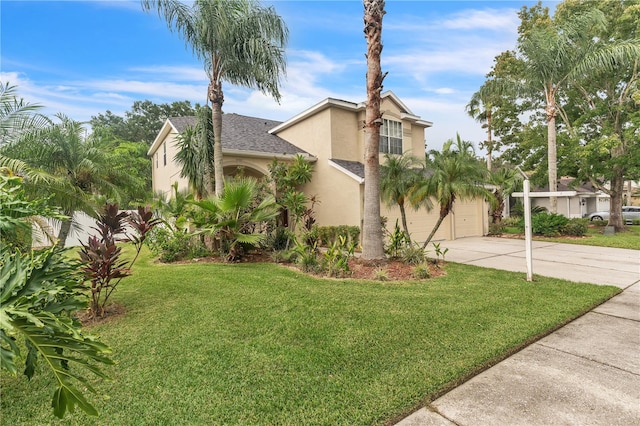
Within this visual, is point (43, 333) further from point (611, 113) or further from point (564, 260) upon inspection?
point (611, 113)

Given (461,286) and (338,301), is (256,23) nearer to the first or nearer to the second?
(338,301)

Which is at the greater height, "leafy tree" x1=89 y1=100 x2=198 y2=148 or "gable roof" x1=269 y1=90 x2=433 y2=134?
Result: "leafy tree" x1=89 y1=100 x2=198 y2=148

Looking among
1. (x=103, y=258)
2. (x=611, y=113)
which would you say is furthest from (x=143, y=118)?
(x=611, y=113)

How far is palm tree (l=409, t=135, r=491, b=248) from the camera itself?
307 inches

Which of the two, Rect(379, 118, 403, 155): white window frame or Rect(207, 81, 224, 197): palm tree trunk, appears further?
Rect(379, 118, 403, 155): white window frame

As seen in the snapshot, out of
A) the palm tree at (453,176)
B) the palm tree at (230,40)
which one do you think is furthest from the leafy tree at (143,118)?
the palm tree at (453,176)

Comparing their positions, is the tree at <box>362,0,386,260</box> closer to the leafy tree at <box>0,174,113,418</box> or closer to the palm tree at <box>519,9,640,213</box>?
the leafy tree at <box>0,174,113,418</box>

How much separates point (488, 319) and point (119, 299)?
6.57 m

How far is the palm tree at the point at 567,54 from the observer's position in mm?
14250

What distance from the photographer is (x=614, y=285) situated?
6.71 meters

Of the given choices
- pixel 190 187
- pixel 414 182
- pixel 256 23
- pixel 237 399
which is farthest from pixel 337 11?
pixel 237 399

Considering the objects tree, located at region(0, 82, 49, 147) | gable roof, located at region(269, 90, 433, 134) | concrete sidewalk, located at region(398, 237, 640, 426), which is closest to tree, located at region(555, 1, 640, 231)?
gable roof, located at region(269, 90, 433, 134)

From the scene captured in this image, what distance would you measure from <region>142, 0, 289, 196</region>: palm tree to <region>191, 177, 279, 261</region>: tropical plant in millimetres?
1224

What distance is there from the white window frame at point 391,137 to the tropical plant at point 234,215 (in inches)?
304
